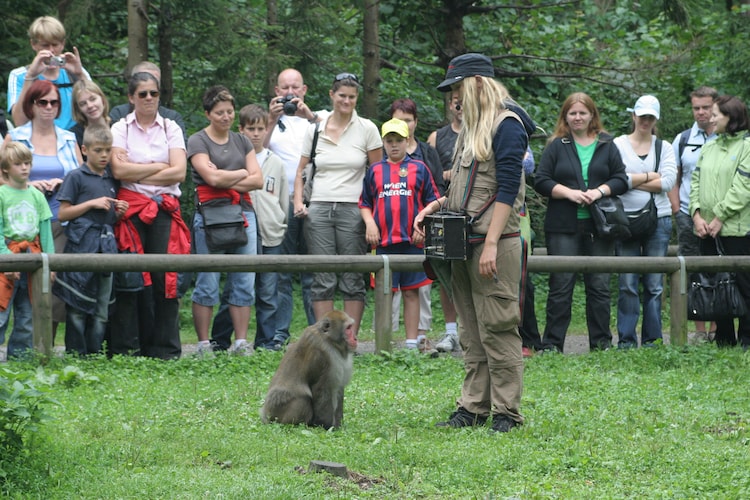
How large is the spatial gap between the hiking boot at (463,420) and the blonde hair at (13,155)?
13.6 ft

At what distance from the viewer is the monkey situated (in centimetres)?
648

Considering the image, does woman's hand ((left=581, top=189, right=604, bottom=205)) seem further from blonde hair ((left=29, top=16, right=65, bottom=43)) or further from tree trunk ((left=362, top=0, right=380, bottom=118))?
tree trunk ((left=362, top=0, right=380, bottom=118))

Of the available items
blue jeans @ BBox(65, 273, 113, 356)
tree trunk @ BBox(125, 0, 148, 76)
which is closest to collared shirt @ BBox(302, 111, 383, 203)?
blue jeans @ BBox(65, 273, 113, 356)

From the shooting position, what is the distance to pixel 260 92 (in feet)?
47.9

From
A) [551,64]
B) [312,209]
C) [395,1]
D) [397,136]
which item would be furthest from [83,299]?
[551,64]

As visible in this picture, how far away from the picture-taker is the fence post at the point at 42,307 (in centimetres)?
843

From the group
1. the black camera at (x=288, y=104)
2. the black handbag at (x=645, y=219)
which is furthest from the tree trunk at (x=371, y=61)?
the black handbag at (x=645, y=219)

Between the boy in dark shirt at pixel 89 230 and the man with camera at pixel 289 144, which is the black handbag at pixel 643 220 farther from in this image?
the boy in dark shirt at pixel 89 230

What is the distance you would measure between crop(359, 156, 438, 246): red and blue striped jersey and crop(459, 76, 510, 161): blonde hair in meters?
3.23

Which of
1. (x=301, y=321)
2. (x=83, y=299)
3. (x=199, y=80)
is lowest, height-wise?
(x=301, y=321)

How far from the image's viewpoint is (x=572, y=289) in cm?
992

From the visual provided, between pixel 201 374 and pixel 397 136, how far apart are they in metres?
2.85

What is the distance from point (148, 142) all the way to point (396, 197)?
227 cm

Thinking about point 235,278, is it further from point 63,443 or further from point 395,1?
point 395,1
